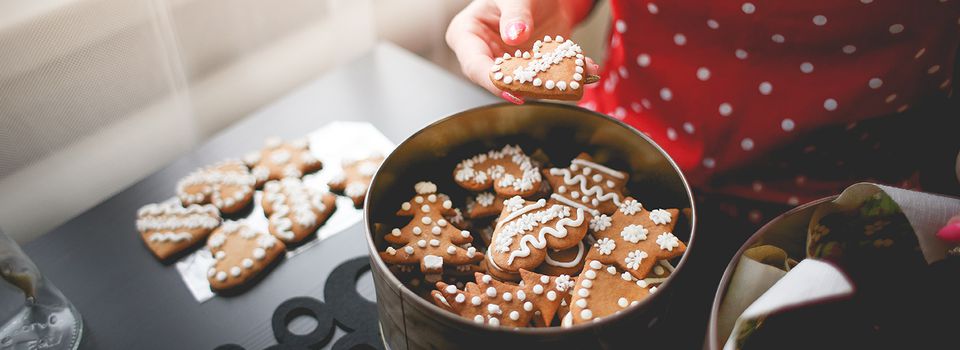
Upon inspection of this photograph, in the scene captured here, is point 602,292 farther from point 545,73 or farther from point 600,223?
point 545,73

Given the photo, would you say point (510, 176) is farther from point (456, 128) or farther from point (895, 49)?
point (895, 49)

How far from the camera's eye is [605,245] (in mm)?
649

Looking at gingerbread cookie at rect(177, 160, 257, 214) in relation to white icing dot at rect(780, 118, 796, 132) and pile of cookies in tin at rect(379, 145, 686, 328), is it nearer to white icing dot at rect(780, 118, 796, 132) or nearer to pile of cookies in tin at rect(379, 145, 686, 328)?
pile of cookies in tin at rect(379, 145, 686, 328)

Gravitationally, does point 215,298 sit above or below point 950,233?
below

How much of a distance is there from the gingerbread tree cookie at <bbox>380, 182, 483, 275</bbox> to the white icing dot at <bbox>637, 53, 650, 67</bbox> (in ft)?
1.16

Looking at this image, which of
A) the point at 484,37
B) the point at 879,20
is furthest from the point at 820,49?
the point at 484,37

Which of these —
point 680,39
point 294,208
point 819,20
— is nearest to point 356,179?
point 294,208

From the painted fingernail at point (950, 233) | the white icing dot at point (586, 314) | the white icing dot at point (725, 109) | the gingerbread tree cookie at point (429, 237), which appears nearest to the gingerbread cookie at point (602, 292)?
the white icing dot at point (586, 314)

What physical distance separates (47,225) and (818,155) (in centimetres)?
111

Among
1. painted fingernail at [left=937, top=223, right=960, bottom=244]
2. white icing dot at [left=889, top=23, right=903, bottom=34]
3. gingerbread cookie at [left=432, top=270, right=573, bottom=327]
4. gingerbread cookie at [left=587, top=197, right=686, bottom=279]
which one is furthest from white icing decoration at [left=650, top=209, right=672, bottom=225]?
white icing dot at [left=889, top=23, right=903, bottom=34]

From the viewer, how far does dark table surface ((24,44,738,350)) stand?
28.3 inches

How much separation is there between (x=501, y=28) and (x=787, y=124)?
37cm

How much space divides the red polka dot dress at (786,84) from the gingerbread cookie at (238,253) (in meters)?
0.53

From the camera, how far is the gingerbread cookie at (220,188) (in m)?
0.86
